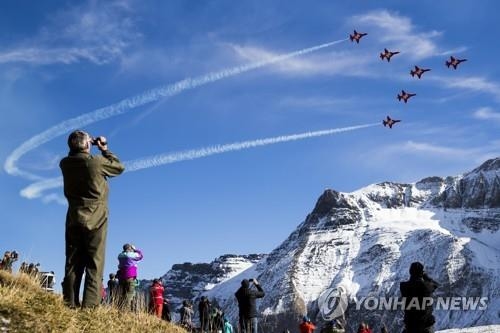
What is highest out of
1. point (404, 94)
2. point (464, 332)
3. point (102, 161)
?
point (404, 94)

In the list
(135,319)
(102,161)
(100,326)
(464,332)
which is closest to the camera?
(100,326)

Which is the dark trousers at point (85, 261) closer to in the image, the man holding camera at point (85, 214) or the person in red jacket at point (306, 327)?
the man holding camera at point (85, 214)

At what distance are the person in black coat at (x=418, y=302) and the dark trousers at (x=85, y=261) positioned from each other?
4860mm

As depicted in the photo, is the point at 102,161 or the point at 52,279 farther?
the point at 52,279

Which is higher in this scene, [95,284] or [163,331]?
[95,284]

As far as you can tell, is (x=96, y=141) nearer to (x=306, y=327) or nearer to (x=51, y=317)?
(x=51, y=317)

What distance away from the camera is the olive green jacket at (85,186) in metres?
8.63

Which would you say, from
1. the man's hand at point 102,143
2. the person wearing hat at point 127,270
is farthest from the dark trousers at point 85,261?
the person wearing hat at point 127,270

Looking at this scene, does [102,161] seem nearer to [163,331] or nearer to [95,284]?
[95,284]

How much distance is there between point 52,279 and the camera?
18.7 metres

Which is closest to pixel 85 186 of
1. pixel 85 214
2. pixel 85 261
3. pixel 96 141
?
pixel 85 214

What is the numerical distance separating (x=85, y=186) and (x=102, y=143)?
803 millimetres

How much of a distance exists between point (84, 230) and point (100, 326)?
1277 mm

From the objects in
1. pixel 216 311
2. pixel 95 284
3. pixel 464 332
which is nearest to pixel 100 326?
pixel 95 284
